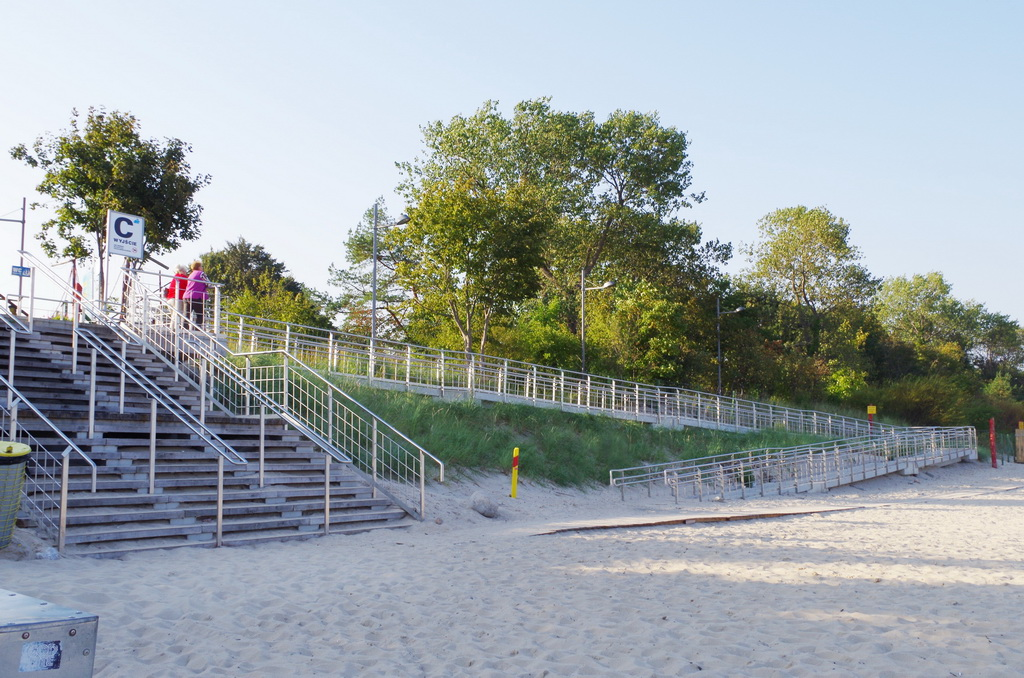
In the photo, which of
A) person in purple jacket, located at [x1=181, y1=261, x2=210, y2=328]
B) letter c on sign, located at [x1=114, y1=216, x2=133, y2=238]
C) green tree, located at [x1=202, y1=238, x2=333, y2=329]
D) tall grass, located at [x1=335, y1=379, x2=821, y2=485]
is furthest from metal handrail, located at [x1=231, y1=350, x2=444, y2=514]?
green tree, located at [x1=202, y1=238, x2=333, y2=329]

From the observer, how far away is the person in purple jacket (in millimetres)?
17656

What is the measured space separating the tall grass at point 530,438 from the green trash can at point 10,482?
30.0 feet

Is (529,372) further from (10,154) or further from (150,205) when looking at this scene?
(10,154)

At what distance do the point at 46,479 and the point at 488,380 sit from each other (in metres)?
15.6

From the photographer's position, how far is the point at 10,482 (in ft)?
26.5

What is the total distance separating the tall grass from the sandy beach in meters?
5.33

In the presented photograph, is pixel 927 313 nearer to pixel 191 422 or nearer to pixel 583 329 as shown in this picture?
pixel 583 329

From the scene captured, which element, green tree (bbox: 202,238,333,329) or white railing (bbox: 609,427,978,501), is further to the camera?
green tree (bbox: 202,238,333,329)

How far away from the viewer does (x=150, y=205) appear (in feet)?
81.8

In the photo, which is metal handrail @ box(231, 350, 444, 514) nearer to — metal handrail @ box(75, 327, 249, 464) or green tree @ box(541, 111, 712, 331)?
metal handrail @ box(75, 327, 249, 464)

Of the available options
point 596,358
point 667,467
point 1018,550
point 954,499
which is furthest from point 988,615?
point 596,358

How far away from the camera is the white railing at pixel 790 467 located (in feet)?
70.4

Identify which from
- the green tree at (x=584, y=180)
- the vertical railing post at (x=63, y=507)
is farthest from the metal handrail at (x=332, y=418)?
the green tree at (x=584, y=180)

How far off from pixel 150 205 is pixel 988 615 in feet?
79.0
